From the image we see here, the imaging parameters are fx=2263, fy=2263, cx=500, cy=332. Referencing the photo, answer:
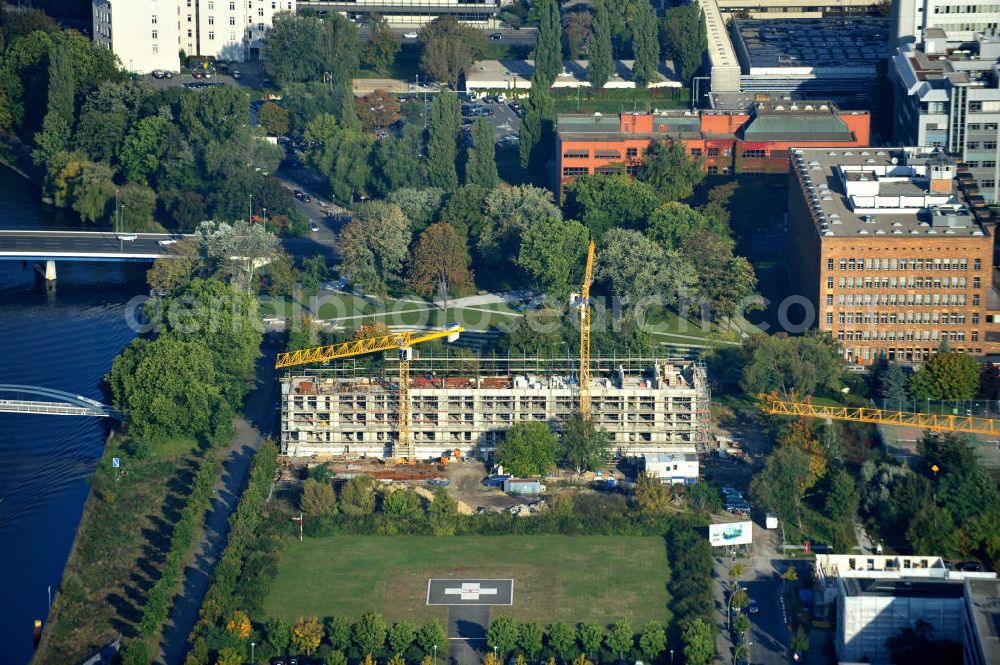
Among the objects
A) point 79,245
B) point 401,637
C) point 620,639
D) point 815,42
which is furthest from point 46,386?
point 815,42

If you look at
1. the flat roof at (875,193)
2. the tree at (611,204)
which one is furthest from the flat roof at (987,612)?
the tree at (611,204)

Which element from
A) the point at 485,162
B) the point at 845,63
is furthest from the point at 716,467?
the point at 845,63

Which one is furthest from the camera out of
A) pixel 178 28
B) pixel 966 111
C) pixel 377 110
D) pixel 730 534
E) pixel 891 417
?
pixel 178 28

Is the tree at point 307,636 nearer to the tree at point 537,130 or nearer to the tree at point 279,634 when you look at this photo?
the tree at point 279,634

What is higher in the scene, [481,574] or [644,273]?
[644,273]

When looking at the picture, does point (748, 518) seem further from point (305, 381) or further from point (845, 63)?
point (845, 63)

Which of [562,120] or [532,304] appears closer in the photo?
[532,304]

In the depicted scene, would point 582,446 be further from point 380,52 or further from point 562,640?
point 380,52

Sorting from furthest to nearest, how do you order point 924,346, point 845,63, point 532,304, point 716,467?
point 845,63 < point 532,304 < point 924,346 < point 716,467
